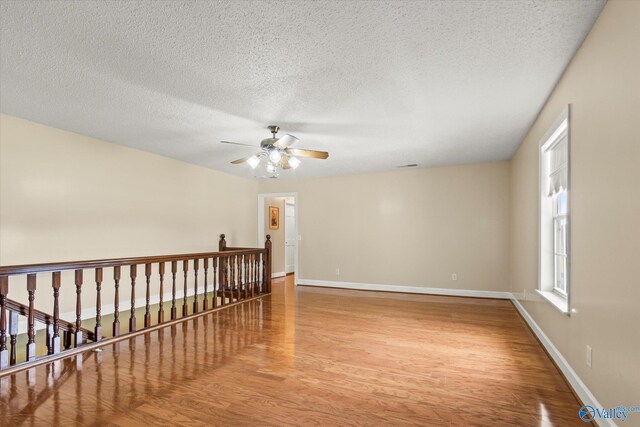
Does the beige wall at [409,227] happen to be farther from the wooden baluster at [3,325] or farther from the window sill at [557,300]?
the wooden baluster at [3,325]

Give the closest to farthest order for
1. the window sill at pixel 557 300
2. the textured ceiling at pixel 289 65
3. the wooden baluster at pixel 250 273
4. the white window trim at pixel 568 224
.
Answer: the textured ceiling at pixel 289 65
the white window trim at pixel 568 224
the window sill at pixel 557 300
the wooden baluster at pixel 250 273

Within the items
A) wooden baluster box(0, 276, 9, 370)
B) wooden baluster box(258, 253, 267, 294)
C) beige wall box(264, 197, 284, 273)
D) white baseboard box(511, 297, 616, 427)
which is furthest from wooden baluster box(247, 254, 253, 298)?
white baseboard box(511, 297, 616, 427)

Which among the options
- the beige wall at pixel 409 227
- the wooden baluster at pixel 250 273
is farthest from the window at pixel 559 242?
the wooden baluster at pixel 250 273

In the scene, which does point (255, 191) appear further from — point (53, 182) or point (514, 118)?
point (514, 118)

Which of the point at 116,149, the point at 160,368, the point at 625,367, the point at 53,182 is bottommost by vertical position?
the point at 160,368

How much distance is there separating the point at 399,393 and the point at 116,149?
189 inches

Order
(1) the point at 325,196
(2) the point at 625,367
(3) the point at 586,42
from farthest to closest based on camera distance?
(1) the point at 325,196 < (3) the point at 586,42 < (2) the point at 625,367

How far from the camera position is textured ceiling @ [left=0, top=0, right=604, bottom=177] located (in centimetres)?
186

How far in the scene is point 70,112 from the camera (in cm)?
344

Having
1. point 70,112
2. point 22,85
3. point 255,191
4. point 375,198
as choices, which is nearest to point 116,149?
point 70,112

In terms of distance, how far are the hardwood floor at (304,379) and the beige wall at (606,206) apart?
486 mm

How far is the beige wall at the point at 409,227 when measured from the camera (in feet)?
18.7

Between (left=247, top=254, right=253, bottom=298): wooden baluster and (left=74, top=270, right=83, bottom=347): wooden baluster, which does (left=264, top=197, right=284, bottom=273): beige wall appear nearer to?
(left=247, top=254, right=253, bottom=298): wooden baluster

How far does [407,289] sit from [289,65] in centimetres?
495
